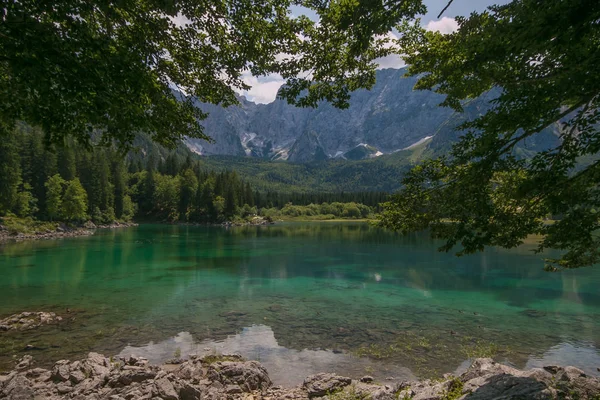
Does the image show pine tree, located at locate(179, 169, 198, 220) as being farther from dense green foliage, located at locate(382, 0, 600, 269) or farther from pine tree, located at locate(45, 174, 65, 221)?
dense green foliage, located at locate(382, 0, 600, 269)

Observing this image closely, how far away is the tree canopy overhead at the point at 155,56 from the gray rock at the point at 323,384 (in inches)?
343

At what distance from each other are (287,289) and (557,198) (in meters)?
22.5

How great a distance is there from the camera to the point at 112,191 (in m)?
103

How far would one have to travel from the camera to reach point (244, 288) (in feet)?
91.0

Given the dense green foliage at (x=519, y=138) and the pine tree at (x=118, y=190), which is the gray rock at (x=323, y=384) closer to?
the dense green foliage at (x=519, y=138)

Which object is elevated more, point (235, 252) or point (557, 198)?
point (557, 198)

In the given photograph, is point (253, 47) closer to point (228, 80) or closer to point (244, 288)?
point (228, 80)

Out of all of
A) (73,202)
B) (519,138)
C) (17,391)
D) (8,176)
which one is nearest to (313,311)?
(17,391)

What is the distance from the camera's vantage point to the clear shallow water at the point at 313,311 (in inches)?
581

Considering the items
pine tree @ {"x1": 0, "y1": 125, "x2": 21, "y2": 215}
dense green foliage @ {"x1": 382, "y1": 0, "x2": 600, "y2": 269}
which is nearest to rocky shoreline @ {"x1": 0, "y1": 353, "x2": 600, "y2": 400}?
dense green foliage @ {"x1": 382, "y1": 0, "x2": 600, "y2": 269}

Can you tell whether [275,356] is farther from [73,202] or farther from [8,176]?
[73,202]

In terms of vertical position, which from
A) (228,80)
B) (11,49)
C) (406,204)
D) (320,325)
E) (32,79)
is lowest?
(320,325)

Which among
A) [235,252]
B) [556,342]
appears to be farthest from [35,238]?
[556,342]

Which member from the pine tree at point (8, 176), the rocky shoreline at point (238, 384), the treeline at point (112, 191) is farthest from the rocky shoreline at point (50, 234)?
the rocky shoreline at point (238, 384)
